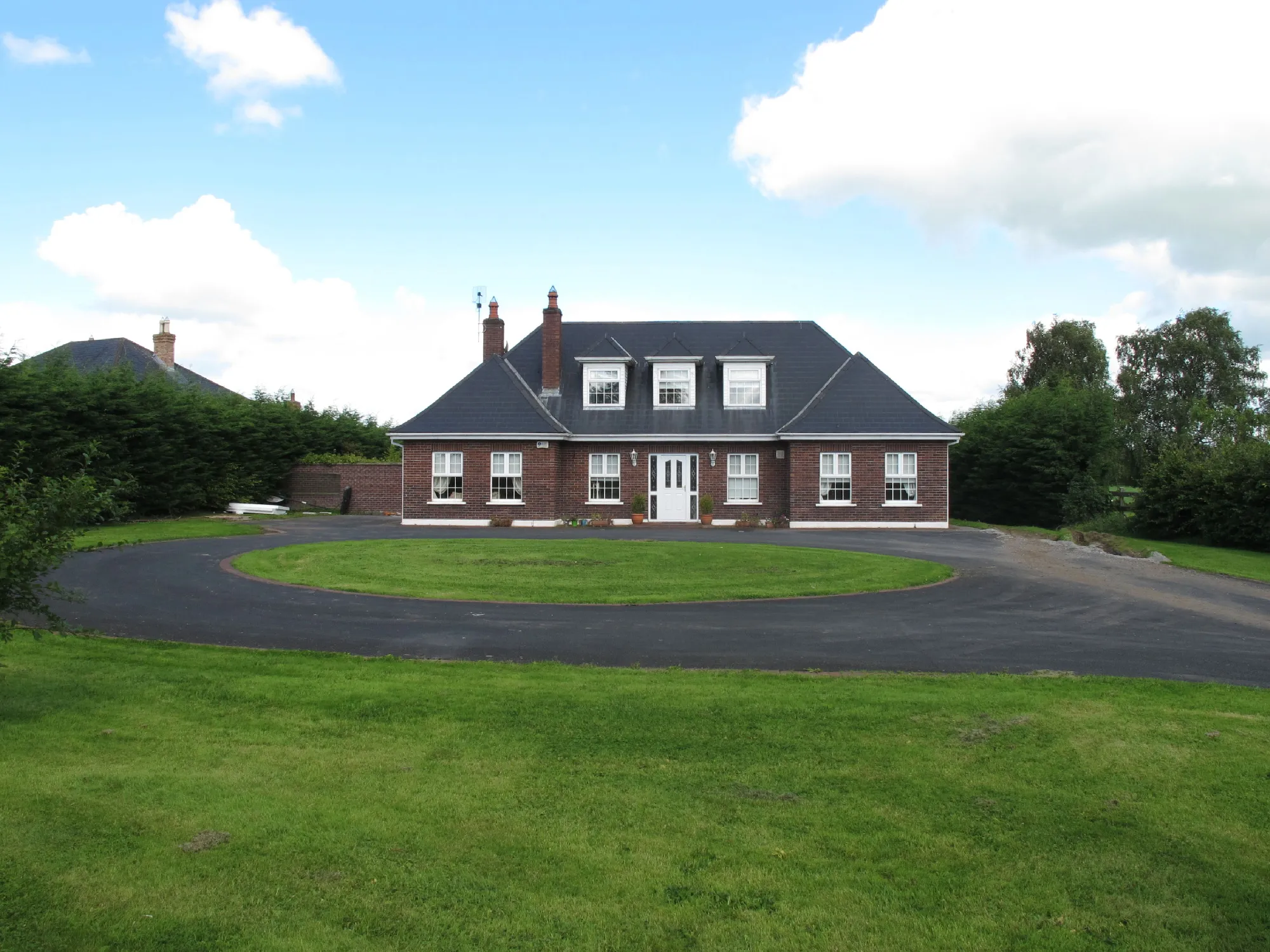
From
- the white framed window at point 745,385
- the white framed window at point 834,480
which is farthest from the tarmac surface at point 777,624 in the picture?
the white framed window at point 745,385

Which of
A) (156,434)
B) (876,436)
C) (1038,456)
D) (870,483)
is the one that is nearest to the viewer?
(156,434)

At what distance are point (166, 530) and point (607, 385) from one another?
1467cm

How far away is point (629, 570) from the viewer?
16797 mm

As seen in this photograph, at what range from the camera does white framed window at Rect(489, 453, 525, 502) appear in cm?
3067

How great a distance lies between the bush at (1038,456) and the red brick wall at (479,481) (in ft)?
63.8

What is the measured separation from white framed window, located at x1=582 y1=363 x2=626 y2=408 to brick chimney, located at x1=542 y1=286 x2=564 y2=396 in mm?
1379

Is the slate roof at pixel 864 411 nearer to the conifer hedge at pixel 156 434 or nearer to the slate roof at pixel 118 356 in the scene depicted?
the conifer hedge at pixel 156 434

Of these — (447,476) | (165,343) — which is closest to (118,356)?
(165,343)

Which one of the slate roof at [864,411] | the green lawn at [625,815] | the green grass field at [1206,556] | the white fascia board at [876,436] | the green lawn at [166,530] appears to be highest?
the slate roof at [864,411]

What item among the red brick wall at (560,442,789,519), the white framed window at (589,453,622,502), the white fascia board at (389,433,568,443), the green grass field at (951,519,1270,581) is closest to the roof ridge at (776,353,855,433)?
the red brick wall at (560,442,789,519)

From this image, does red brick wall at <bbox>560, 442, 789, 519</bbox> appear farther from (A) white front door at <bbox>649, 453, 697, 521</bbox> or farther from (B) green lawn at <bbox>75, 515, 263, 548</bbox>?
(B) green lawn at <bbox>75, 515, 263, 548</bbox>

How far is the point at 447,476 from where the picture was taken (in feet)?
101

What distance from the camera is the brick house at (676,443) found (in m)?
30.1

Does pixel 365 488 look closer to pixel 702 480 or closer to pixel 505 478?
pixel 505 478
